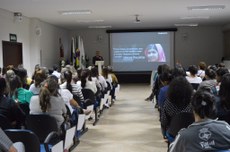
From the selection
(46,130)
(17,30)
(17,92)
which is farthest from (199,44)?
(46,130)

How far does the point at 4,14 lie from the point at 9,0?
1.57 meters

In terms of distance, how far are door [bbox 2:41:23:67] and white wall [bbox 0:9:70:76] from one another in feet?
0.71

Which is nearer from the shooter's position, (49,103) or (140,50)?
(49,103)

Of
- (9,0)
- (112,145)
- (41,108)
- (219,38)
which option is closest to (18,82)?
(41,108)

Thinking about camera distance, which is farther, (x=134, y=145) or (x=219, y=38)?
(x=219, y=38)

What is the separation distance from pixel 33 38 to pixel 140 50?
6.41 meters

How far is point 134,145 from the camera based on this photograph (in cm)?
525

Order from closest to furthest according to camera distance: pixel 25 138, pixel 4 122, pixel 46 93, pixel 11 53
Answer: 1. pixel 25 138
2. pixel 4 122
3. pixel 46 93
4. pixel 11 53

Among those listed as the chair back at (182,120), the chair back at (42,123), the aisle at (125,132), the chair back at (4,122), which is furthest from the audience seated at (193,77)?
the chair back at (4,122)

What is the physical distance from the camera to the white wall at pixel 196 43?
54.7ft

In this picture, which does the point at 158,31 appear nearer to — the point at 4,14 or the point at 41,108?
the point at 4,14

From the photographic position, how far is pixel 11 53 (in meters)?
10.3

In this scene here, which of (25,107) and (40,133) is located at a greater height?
(25,107)

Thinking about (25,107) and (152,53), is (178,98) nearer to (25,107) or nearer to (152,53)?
(25,107)
